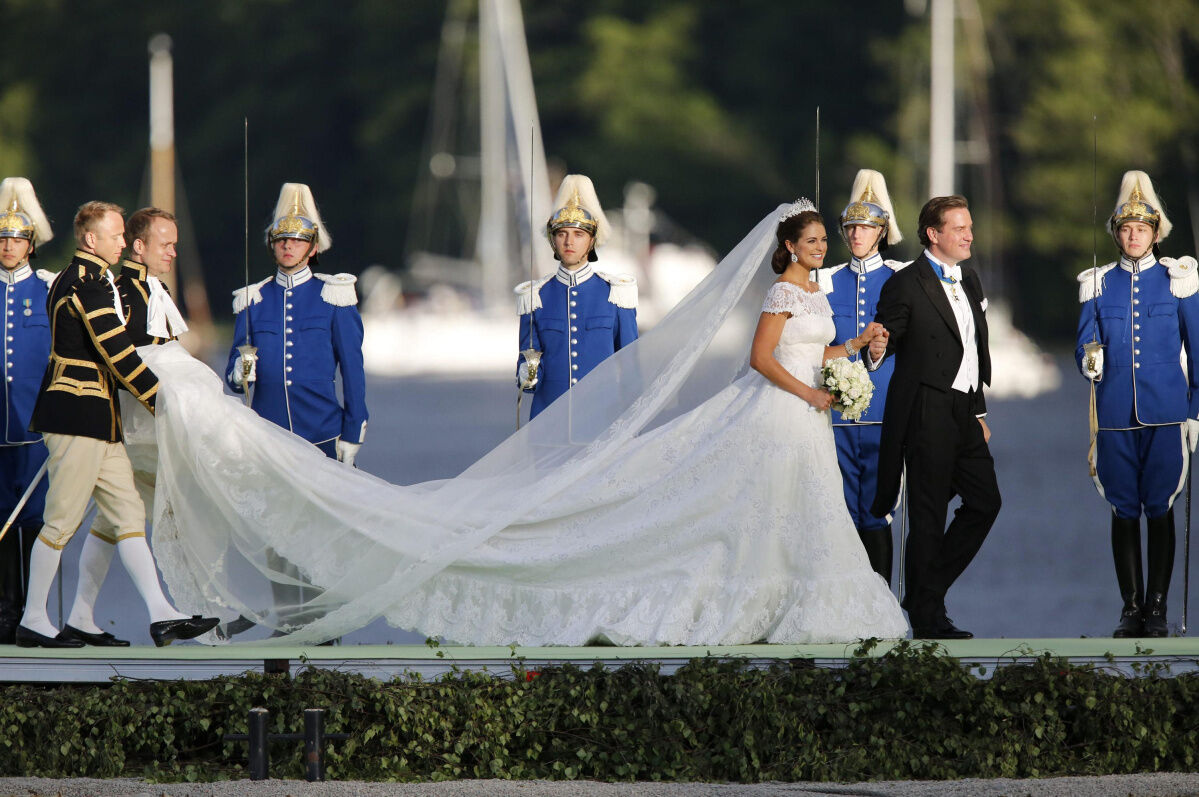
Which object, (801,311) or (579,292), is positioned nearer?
(801,311)

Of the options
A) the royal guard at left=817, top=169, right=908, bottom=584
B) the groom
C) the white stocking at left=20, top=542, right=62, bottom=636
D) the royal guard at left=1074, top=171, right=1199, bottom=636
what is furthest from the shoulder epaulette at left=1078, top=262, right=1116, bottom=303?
the white stocking at left=20, top=542, right=62, bottom=636

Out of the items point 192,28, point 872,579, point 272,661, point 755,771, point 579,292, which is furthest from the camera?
point 192,28

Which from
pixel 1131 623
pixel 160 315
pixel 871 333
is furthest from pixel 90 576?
pixel 1131 623

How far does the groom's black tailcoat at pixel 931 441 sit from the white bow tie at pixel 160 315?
259 centimetres

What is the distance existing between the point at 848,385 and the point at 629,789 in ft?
5.72

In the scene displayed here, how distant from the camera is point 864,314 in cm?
769

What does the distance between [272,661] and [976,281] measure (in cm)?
282

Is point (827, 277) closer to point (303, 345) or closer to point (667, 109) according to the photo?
point (303, 345)

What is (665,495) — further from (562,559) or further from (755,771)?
(755,771)

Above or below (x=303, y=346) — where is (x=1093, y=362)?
below

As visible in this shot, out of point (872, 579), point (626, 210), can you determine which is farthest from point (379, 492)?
point (626, 210)

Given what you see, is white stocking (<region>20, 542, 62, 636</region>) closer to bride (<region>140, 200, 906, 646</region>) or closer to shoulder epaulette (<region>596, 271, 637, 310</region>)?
bride (<region>140, 200, 906, 646</region>)

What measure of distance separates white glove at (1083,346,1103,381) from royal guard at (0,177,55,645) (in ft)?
13.6

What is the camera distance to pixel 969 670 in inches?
221
